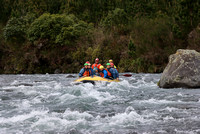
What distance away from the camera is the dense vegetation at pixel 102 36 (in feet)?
78.2

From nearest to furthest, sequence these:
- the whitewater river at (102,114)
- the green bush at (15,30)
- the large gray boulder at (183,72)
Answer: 1. the whitewater river at (102,114)
2. the large gray boulder at (183,72)
3. the green bush at (15,30)

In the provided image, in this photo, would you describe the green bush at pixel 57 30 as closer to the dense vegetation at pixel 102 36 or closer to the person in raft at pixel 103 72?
the dense vegetation at pixel 102 36

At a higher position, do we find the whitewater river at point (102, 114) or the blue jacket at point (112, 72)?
the blue jacket at point (112, 72)

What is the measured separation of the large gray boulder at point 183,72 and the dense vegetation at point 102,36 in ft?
35.6

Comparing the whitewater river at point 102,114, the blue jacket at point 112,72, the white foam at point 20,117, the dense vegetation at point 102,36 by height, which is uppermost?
the dense vegetation at point 102,36

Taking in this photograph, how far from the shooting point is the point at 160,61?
24422 mm

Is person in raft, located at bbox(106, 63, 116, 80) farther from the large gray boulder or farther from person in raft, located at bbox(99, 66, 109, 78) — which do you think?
the large gray boulder

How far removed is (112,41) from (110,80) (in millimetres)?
14994

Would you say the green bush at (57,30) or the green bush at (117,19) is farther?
the green bush at (117,19)

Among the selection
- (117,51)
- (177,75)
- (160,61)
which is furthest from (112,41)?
(177,75)

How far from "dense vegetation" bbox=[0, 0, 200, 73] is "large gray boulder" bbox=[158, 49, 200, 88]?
35.6 feet

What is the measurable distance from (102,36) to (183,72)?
19.1 m

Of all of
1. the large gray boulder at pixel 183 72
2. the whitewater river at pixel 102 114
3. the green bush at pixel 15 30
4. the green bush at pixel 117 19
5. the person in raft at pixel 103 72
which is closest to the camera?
the whitewater river at pixel 102 114

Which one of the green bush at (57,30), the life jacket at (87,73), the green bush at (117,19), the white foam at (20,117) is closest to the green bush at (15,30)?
the green bush at (57,30)
